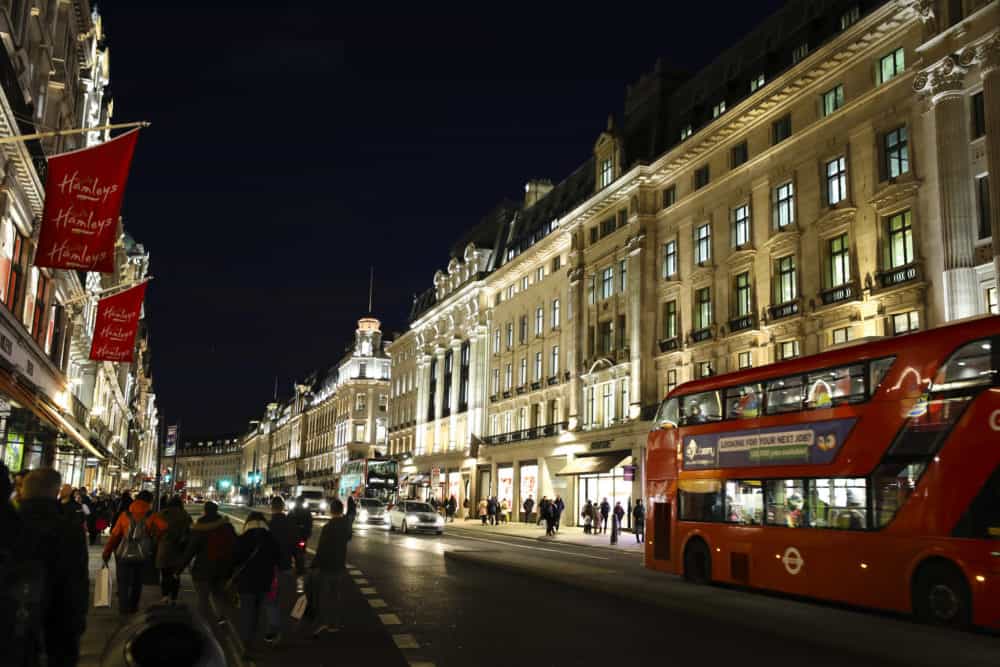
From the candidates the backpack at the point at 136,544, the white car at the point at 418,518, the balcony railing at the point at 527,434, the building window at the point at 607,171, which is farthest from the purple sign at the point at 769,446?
the balcony railing at the point at 527,434

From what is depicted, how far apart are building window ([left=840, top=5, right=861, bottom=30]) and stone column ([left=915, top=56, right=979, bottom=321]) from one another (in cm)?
569

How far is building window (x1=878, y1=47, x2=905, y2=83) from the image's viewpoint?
29.7 meters

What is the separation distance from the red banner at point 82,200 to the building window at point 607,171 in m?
34.1

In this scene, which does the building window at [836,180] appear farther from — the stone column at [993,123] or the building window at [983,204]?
the stone column at [993,123]

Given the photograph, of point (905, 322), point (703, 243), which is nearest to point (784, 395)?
point (905, 322)

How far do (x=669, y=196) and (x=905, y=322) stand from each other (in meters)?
17.6

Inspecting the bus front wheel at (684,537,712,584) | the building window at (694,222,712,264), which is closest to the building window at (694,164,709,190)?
the building window at (694,222,712,264)

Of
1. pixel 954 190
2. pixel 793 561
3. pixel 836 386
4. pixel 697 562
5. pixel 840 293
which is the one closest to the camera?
pixel 836 386

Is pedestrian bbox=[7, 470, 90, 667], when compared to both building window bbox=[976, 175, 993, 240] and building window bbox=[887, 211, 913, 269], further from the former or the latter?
building window bbox=[887, 211, 913, 269]

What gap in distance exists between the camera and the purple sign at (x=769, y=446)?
14828 mm

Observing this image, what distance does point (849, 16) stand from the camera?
107 feet

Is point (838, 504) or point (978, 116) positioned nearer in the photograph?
point (838, 504)

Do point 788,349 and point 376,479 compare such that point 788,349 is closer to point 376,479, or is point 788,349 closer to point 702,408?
point 702,408

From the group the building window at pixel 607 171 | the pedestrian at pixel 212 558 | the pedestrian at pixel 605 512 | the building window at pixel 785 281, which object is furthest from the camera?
the building window at pixel 607 171
